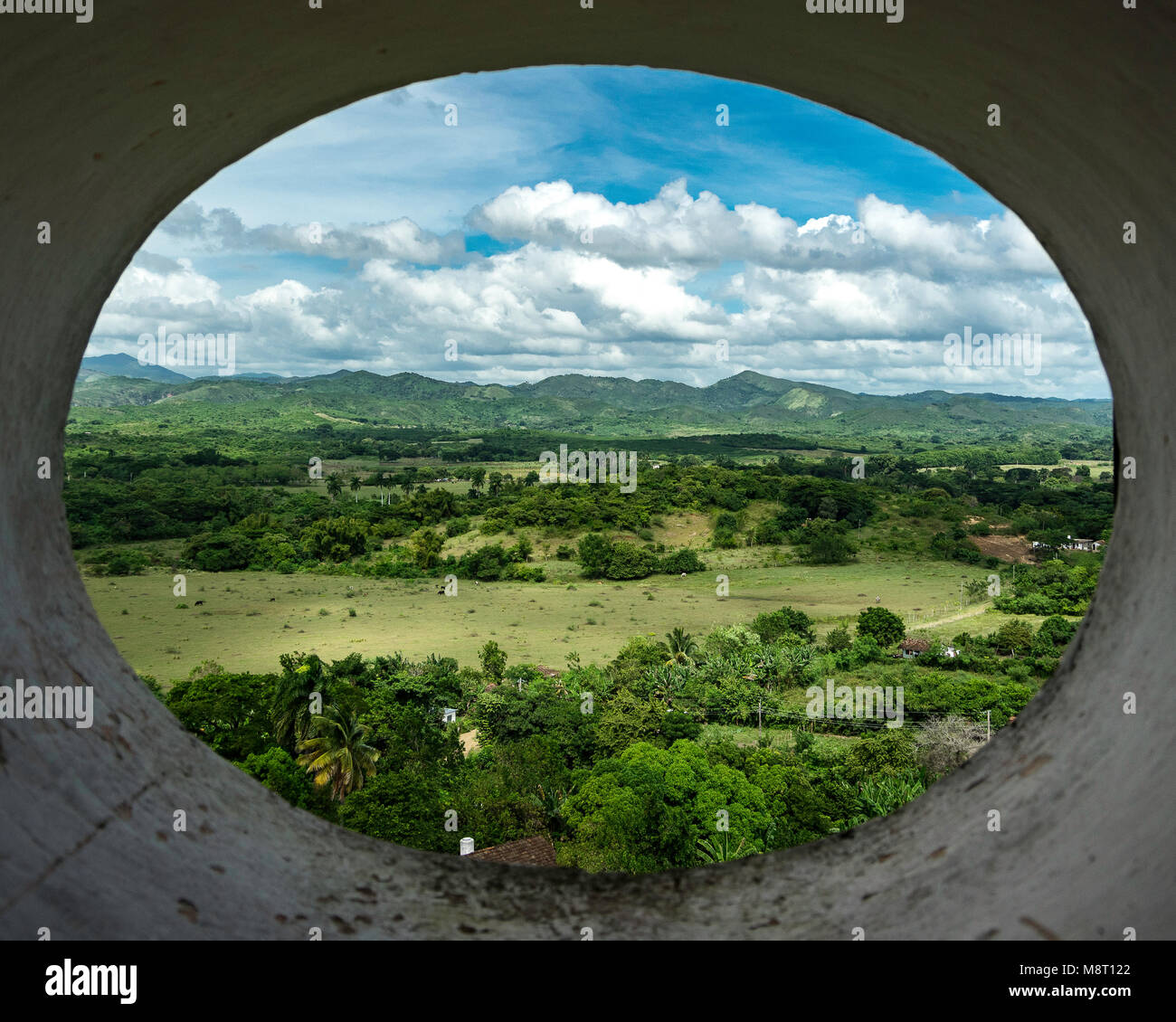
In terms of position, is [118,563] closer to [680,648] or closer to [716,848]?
[680,648]

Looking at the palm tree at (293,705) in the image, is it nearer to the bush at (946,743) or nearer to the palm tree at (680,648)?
the bush at (946,743)

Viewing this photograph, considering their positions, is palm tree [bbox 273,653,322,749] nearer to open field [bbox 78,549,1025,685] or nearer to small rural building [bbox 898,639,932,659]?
open field [bbox 78,549,1025,685]

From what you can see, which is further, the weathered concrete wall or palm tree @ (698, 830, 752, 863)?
palm tree @ (698, 830, 752, 863)

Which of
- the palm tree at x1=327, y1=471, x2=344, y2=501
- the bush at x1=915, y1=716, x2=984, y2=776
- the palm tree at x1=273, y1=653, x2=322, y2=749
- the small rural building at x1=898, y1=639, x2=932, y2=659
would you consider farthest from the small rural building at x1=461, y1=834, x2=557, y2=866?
the palm tree at x1=327, y1=471, x2=344, y2=501

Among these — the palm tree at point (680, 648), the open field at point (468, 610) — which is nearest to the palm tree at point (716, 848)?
the palm tree at point (680, 648)
